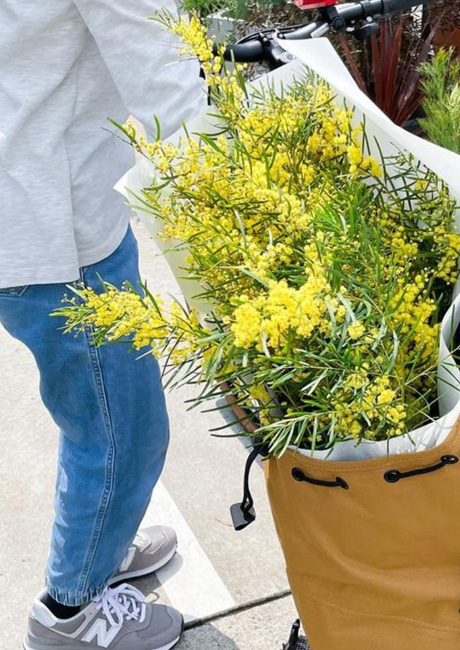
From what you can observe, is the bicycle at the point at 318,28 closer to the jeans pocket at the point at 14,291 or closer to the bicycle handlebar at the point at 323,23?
the bicycle handlebar at the point at 323,23

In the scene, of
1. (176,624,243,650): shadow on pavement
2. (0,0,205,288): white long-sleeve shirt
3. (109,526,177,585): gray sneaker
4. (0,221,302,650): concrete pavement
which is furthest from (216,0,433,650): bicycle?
(176,624,243,650): shadow on pavement

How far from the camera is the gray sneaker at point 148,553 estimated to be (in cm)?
272

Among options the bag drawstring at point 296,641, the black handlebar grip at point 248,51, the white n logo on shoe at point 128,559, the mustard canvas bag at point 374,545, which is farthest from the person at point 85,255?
the mustard canvas bag at point 374,545

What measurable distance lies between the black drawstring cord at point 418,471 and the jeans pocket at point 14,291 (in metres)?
1.05

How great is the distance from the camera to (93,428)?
217cm

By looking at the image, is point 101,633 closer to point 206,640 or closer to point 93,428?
point 206,640

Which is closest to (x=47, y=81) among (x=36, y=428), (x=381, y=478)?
(x=381, y=478)

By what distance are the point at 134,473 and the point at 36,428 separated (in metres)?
1.47

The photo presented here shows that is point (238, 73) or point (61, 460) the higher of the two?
point (238, 73)

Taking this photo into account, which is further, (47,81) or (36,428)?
(36,428)

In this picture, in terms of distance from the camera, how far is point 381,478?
3.79 ft

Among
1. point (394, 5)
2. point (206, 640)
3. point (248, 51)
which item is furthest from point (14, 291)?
point (394, 5)

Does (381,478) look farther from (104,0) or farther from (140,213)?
(104,0)

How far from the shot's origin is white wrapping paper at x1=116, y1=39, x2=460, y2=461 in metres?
1.07
